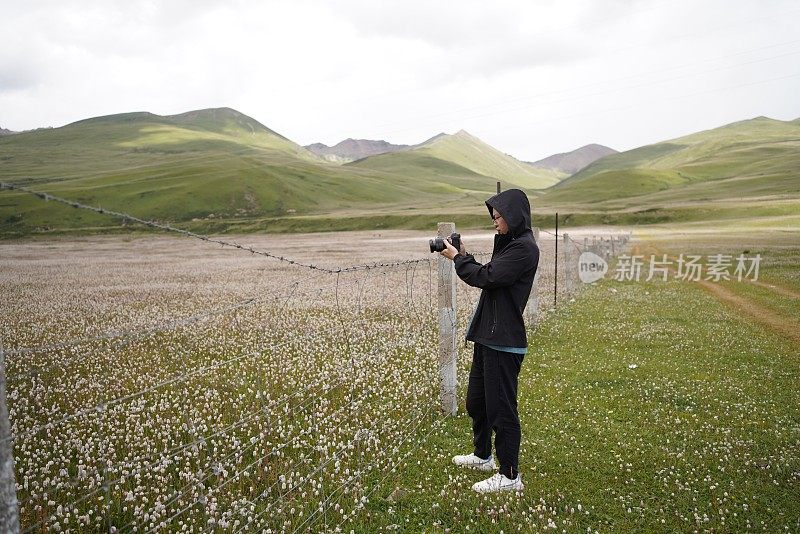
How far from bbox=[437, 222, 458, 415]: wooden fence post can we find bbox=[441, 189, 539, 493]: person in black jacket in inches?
80.9

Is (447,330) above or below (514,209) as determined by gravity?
below

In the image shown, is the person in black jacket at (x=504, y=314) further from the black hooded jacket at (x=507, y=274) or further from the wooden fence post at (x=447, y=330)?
the wooden fence post at (x=447, y=330)

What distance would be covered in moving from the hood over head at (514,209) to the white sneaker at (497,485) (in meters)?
3.37

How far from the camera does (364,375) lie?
11.4m

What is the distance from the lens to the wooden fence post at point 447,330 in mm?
9188

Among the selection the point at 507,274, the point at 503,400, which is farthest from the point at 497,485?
the point at 507,274

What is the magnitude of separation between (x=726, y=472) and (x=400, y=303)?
49.9 feet

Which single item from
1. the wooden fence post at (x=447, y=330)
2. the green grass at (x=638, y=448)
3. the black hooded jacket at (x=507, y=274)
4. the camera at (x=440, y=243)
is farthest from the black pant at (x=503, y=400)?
the wooden fence post at (x=447, y=330)

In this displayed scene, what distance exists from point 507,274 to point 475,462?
3.17 metres

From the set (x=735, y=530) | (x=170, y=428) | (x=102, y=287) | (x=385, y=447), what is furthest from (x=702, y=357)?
(x=102, y=287)

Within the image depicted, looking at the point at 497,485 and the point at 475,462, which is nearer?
the point at 497,485

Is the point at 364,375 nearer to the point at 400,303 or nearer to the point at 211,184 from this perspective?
the point at 400,303

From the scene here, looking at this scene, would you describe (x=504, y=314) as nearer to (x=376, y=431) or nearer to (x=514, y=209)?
(x=514, y=209)

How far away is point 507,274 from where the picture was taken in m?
6.29
